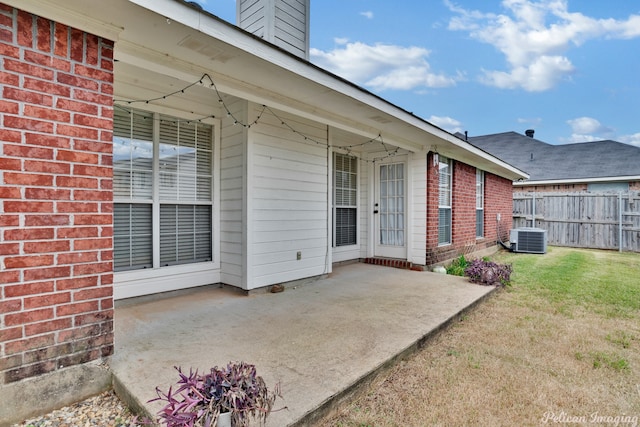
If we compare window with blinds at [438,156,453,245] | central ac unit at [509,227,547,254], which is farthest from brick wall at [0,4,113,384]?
central ac unit at [509,227,547,254]

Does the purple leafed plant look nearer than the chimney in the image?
Yes

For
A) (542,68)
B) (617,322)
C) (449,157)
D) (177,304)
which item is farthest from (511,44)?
(177,304)

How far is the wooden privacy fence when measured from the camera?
403 inches

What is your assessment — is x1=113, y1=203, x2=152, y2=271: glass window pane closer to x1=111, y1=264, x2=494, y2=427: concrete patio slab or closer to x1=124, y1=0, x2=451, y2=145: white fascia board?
x1=111, y1=264, x2=494, y2=427: concrete patio slab

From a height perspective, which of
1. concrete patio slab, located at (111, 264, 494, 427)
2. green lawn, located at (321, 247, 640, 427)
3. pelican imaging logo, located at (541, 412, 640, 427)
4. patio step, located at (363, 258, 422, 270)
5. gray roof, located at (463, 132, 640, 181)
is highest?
gray roof, located at (463, 132, 640, 181)

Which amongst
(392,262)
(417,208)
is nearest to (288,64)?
(417,208)

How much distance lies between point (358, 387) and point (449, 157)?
599 cm

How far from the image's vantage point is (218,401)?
151cm

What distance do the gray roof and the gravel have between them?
16.0 metres

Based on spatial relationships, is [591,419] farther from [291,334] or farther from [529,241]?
[529,241]

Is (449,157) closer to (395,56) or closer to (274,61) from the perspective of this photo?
(274,61)

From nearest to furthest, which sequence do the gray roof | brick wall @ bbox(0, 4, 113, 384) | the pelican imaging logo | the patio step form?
brick wall @ bbox(0, 4, 113, 384)
the pelican imaging logo
the patio step
the gray roof

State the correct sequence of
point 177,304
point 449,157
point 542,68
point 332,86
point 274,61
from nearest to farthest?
point 274,61 < point 332,86 < point 177,304 < point 449,157 < point 542,68

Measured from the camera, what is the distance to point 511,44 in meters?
16.2
